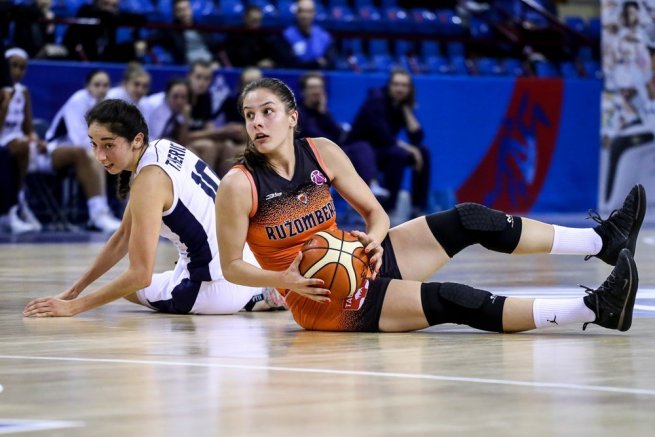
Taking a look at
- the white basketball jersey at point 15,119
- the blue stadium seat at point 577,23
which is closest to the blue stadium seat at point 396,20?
the blue stadium seat at point 577,23

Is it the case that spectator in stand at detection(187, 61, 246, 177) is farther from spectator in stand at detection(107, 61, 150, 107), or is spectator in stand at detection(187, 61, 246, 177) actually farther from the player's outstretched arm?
the player's outstretched arm

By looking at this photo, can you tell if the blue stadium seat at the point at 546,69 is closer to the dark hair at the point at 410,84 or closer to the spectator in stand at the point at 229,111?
the dark hair at the point at 410,84

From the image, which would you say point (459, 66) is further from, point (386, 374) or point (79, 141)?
point (386, 374)

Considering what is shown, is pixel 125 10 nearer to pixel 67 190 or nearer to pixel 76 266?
pixel 67 190

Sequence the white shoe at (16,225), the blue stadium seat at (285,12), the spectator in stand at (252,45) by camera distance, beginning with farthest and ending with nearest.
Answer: the blue stadium seat at (285,12)
the spectator in stand at (252,45)
the white shoe at (16,225)

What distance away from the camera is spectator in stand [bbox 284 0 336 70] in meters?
14.9

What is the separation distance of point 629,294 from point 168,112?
8866 millimetres

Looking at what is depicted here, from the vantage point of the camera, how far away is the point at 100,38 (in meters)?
13.8

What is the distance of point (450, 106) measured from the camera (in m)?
15.9

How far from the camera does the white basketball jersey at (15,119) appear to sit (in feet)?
40.6

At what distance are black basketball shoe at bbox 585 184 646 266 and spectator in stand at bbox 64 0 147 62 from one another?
9.05m

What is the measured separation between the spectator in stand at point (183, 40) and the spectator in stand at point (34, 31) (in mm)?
1492

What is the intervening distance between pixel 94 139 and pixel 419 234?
1412 mm

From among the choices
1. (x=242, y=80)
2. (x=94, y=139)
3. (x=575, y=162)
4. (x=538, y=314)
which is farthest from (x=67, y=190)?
(x=538, y=314)
